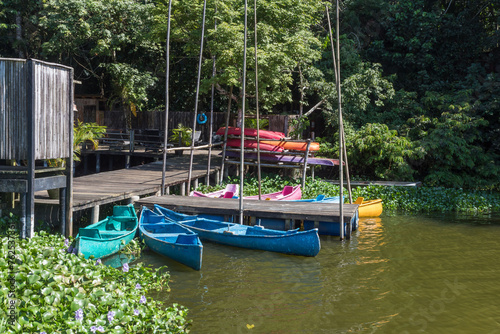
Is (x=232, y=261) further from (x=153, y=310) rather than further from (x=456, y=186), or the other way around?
(x=456, y=186)

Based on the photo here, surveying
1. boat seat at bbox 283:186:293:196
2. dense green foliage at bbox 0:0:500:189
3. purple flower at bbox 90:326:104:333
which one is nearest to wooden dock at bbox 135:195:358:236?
boat seat at bbox 283:186:293:196

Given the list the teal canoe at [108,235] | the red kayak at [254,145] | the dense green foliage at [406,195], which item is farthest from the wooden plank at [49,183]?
the red kayak at [254,145]

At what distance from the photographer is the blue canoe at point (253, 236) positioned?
12.7 m

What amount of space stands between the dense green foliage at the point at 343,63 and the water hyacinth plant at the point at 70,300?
13220 millimetres

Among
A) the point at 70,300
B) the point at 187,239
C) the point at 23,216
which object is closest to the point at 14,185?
the point at 23,216

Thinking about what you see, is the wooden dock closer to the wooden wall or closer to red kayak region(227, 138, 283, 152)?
red kayak region(227, 138, 283, 152)

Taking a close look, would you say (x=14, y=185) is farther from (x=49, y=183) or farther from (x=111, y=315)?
(x=111, y=315)

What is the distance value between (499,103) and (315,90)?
8834 millimetres

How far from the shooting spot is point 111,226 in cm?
1337

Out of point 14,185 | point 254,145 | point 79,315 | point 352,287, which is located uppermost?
point 254,145

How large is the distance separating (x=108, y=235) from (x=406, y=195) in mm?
13240

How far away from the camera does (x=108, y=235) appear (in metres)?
12.3

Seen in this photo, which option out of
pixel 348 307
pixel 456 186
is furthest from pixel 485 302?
pixel 456 186

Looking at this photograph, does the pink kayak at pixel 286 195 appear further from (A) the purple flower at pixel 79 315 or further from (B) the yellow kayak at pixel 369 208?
(A) the purple flower at pixel 79 315
